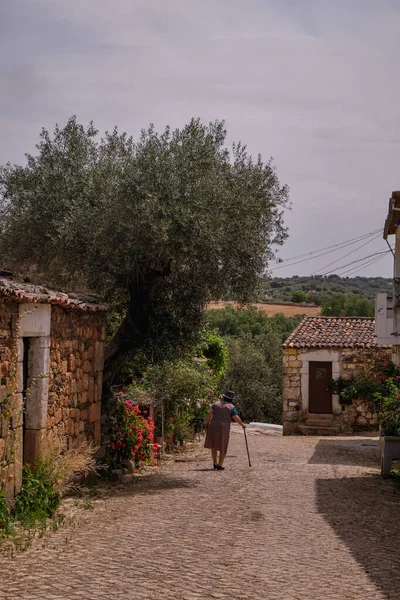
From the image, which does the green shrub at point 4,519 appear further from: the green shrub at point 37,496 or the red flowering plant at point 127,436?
the red flowering plant at point 127,436

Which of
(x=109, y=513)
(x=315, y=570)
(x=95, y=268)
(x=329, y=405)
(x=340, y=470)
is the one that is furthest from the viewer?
(x=329, y=405)

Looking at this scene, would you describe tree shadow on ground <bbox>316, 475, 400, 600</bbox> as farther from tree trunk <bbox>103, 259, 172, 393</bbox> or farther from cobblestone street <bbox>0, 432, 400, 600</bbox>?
tree trunk <bbox>103, 259, 172, 393</bbox>

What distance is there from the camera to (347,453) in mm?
17984

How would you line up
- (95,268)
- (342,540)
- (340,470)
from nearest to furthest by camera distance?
(342,540) < (95,268) < (340,470)

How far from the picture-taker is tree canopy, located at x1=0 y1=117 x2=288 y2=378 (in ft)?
36.5

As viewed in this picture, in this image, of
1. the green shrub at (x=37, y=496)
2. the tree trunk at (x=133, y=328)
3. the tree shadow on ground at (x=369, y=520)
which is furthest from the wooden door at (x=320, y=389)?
the green shrub at (x=37, y=496)

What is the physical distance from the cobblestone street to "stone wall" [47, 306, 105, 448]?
1147 millimetres

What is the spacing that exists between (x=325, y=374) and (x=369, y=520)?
1732 cm

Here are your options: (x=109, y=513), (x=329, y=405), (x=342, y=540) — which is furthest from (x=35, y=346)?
(x=329, y=405)

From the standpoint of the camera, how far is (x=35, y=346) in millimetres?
9602

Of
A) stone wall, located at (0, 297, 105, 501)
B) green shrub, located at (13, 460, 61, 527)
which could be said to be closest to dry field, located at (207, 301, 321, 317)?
stone wall, located at (0, 297, 105, 501)

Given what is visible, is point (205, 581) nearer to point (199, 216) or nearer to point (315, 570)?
point (315, 570)

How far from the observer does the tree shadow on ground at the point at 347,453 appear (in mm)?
15984

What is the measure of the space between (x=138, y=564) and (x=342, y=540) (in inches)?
89.7
